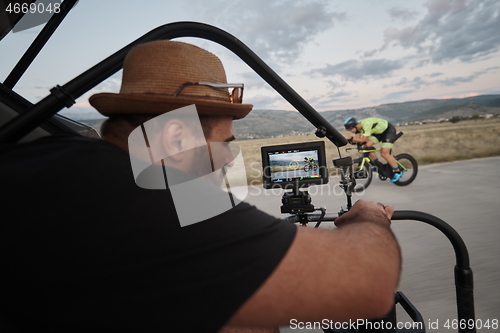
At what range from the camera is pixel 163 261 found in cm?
56

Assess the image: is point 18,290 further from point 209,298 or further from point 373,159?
point 373,159

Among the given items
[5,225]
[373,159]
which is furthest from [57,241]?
[373,159]

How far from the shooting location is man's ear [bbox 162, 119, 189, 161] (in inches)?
30.7

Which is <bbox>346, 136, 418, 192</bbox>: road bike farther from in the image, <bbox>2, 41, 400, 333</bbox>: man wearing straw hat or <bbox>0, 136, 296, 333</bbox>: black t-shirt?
<bbox>0, 136, 296, 333</bbox>: black t-shirt

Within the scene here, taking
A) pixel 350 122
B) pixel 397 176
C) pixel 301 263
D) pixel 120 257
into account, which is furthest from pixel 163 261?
pixel 397 176

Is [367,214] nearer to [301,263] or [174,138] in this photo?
[301,263]

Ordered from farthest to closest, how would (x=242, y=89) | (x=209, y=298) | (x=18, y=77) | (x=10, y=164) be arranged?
(x=18, y=77)
(x=242, y=89)
(x=10, y=164)
(x=209, y=298)

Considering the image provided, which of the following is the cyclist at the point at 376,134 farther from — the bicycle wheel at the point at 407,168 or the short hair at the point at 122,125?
the short hair at the point at 122,125

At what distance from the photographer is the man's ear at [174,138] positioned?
0.78 m

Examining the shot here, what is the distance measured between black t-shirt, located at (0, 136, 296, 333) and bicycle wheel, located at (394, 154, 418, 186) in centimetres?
647

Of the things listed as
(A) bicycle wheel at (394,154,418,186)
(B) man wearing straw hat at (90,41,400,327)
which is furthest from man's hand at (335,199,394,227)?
(A) bicycle wheel at (394,154,418,186)

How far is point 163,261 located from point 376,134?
676cm

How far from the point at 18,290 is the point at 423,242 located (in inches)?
144

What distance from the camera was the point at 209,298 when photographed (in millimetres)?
563
